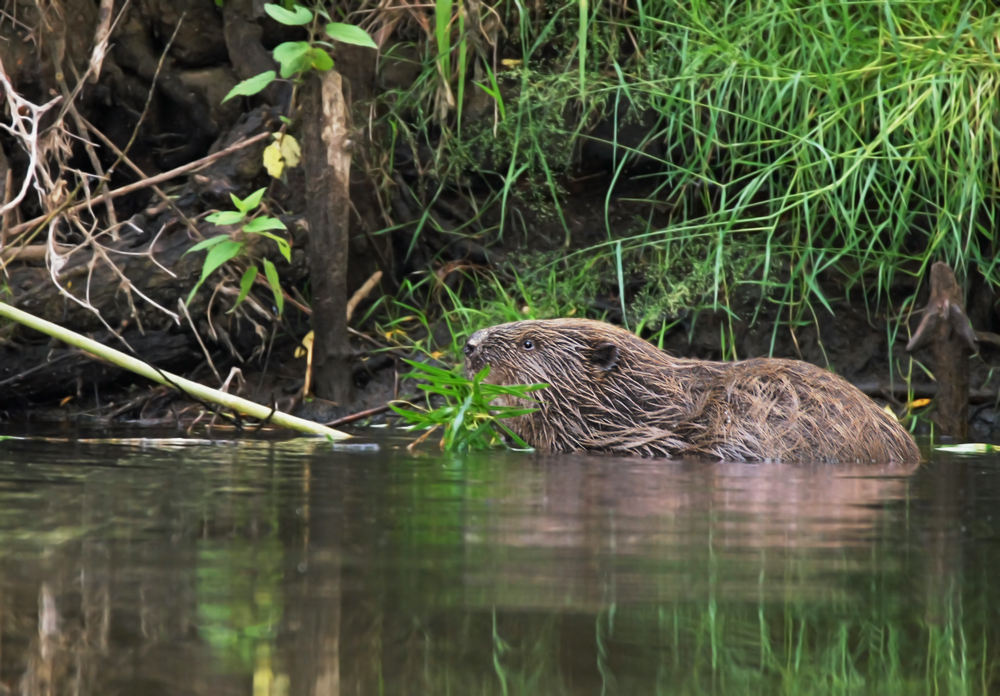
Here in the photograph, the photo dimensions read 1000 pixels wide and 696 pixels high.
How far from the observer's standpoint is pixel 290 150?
217 inches

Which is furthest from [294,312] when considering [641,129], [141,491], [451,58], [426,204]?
[141,491]

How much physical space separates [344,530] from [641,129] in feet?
14.7

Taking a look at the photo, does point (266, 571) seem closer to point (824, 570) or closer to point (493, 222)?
point (824, 570)

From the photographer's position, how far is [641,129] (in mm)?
6152

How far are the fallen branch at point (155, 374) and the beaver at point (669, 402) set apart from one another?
2.60ft

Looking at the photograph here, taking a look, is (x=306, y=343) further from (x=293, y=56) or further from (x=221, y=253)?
(x=293, y=56)

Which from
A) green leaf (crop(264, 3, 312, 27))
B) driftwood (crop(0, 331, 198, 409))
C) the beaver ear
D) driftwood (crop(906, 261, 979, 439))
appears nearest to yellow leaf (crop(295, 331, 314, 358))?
driftwood (crop(0, 331, 198, 409))

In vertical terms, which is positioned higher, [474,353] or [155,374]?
[474,353]

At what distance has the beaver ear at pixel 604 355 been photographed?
4.41m

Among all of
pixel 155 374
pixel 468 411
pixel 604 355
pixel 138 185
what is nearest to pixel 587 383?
pixel 604 355

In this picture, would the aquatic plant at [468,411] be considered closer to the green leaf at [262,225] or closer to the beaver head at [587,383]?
the beaver head at [587,383]

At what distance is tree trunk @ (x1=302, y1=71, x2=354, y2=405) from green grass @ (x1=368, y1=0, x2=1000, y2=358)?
60 centimetres

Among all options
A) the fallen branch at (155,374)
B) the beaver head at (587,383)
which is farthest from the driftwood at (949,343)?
the fallen branch at (155,374)

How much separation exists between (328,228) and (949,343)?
9.69 ft
